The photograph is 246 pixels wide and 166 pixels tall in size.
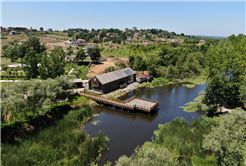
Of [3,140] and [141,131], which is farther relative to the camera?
[141,131]

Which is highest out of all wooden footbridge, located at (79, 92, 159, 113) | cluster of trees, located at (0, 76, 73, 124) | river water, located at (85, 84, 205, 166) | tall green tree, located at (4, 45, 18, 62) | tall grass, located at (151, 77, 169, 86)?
tall green tree, located at (4, 45, 18, 62)

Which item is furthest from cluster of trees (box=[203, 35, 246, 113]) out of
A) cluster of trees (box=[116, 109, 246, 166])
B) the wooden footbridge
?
the wooden footbridge

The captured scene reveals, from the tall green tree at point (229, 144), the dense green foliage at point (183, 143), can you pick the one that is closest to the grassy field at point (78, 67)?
the dense green foliage at point (183, 143)

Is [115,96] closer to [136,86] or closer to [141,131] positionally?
[136,86]

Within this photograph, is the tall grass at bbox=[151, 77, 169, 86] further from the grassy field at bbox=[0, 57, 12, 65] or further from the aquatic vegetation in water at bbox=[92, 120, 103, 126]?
the grassy field at bbox=[0, 57, 12, 65]

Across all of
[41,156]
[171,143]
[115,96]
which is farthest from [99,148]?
[115,96]

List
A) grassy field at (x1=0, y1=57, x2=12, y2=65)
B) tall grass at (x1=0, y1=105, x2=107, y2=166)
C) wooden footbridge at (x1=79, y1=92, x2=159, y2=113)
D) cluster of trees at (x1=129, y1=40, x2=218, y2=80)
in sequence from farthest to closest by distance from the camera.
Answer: grassy field at (x1=0, y1=57, x2=12, y2=65)
cluster of trees at (x1=129, y1=40, x2=218, y2=80)
wooden footbridge at (x1=79, y1=92, x2=159, y2=113)
tall grass at (x1=0, y1=105, x2=107, y2=166)
